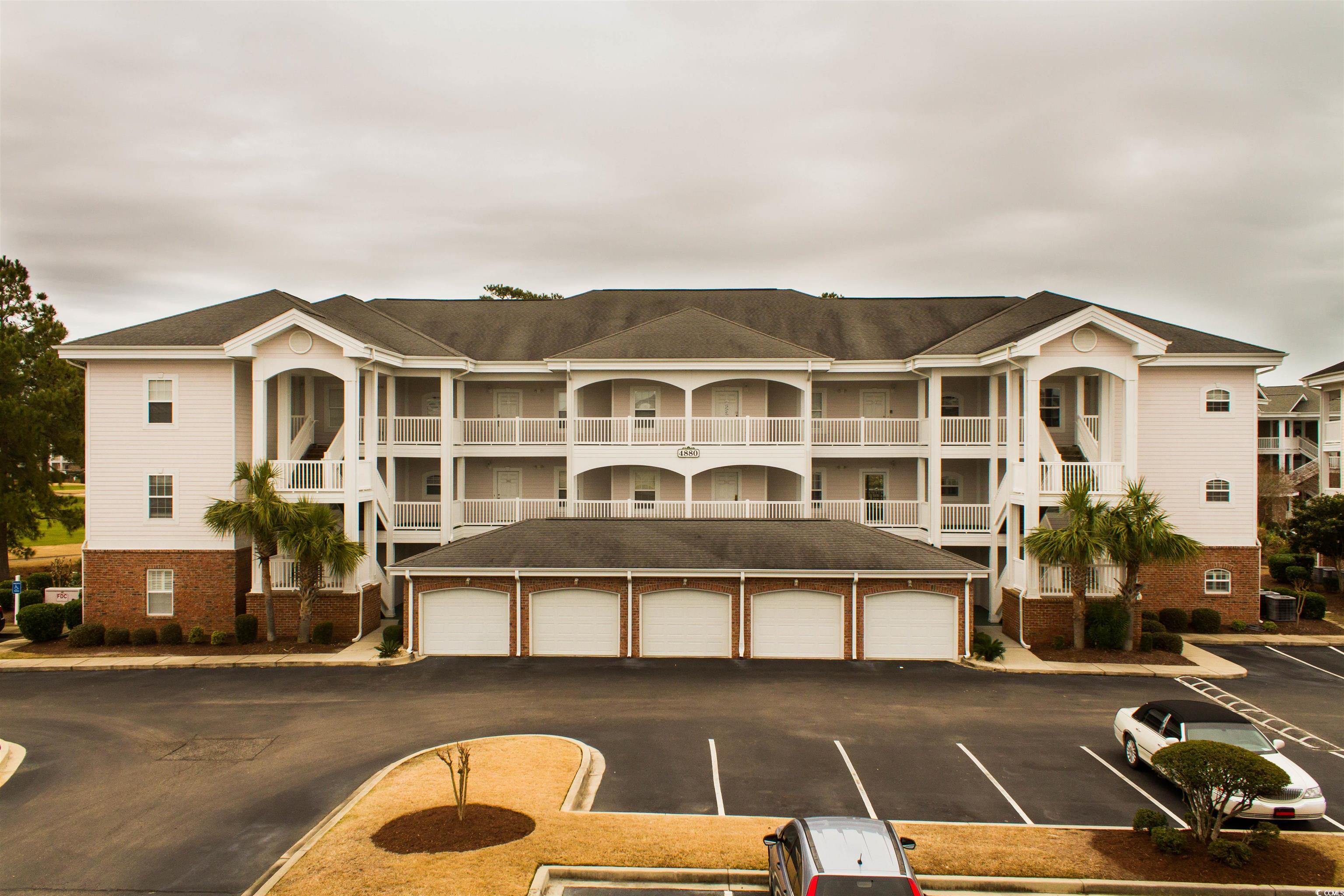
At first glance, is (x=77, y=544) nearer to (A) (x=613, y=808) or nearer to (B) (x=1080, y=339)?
(A) (x=613, y=808)

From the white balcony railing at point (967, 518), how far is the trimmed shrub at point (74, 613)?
27849 mm

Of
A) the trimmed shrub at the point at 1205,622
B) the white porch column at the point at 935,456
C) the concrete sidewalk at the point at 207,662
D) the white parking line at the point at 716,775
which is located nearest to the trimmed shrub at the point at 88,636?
the concrete sidewalk at the point at 207,662

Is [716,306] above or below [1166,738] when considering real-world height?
above

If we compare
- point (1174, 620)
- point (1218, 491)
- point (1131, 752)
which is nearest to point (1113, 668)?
point (1174, 620)

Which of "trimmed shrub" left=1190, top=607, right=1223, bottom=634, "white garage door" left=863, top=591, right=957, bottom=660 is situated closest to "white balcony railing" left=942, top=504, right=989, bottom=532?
"white garage door" left=863, top=591, right=957, bottom=660

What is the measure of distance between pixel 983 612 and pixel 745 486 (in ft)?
30.4

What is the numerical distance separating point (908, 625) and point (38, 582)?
31534 mm

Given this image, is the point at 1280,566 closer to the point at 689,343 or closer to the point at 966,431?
the point at 966,431

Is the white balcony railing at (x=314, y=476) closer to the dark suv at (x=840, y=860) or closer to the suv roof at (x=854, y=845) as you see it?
the dark suv at (x=840, y=860)

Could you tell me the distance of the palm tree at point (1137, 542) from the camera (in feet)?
69.5

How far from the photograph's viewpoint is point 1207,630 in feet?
80.5

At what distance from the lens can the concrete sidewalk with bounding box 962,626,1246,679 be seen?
19969 millimetres

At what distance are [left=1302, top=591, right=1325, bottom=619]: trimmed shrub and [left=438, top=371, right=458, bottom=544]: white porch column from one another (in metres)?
28.6

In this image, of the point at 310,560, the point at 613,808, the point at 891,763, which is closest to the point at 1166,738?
the point at 891,763
